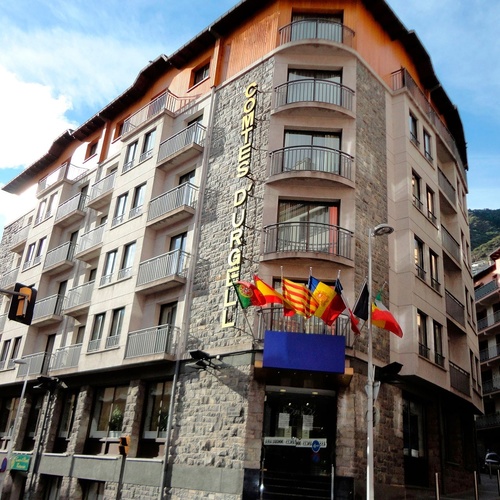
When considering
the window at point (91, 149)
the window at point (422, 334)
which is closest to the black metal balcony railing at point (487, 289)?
the window at point (422, 334)

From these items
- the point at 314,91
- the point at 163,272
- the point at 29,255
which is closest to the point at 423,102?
the point at 314,91

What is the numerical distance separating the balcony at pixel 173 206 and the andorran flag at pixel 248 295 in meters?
5.91

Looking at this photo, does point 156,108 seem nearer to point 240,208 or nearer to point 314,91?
point 314,91

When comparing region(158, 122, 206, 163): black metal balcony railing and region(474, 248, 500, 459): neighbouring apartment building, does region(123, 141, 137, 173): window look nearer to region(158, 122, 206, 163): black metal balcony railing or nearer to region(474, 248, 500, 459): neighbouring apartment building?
region(158, 122, 206, 163): black metal balcony railing

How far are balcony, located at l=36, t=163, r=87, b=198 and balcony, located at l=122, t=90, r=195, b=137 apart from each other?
5.44 metres

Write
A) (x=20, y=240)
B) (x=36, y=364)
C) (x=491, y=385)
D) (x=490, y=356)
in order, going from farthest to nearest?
(x=490, y=356) → (x=491, y=385) → (x=20, y=240) → (x=36, y=364)

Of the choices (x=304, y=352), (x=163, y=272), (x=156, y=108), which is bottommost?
(x=304, y=352)

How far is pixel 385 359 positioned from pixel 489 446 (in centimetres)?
3688

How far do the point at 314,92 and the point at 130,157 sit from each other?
1032 centimetres

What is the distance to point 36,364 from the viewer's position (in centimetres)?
2780

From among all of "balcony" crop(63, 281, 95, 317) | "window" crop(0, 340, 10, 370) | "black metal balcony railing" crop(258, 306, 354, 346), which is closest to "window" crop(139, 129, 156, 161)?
"balcony" crop(63, 281, 95, 317)

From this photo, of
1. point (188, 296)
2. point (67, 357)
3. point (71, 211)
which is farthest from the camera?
point (71, 211)

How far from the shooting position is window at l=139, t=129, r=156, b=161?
2684cm

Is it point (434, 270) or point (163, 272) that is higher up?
point (434, 270)
